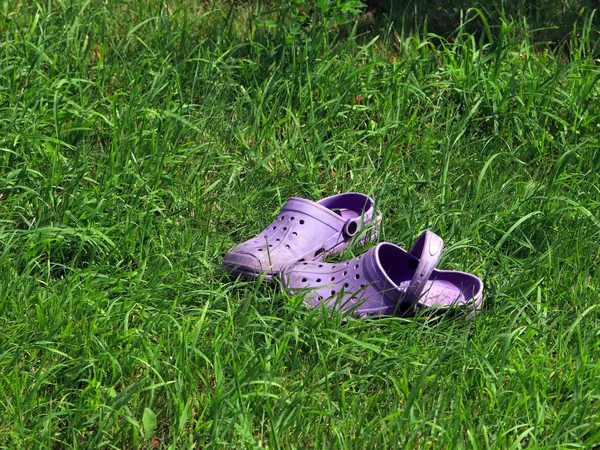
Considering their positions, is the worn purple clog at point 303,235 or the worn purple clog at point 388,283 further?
the worn purple clog at point 303,235

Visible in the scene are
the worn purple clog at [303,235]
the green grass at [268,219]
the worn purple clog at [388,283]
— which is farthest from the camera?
the worn purple clog at [303,235]

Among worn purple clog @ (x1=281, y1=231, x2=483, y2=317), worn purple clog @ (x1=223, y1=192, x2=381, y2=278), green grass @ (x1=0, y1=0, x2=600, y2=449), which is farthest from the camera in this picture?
worn purple clog @ (x1=223, y1=192, x2=381, y2=278)

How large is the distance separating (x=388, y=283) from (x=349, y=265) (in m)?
0.18

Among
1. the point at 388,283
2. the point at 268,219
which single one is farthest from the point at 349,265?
the point at 268,219

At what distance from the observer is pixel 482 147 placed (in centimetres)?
374

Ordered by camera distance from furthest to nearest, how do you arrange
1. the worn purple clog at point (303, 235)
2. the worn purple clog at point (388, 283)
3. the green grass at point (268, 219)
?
the worn purple clog at point (303, 235) → the worn purple clog at point (388, 283) → the green grass at point (268, 219)

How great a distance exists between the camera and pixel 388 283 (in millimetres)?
2859

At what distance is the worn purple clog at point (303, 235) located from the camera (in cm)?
305

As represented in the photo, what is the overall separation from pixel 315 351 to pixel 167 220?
834 mm

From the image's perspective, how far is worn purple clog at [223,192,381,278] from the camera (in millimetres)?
3051

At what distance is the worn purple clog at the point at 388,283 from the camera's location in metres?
2.84

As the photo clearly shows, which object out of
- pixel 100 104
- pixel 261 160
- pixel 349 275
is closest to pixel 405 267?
pixel 349 275

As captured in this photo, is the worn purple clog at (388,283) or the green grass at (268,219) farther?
the worn purple clog at (388,283)

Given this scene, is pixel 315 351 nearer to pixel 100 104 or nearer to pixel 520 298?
pixel 520 298
